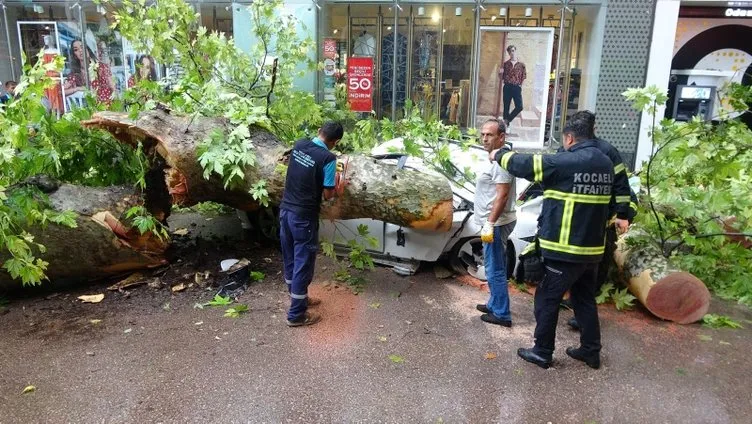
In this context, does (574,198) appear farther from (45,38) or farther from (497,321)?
(45,38)

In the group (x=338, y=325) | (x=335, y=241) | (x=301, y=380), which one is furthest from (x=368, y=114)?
(x=301, y=380)

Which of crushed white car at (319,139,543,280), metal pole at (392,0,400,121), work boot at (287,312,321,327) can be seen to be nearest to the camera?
work boot at (287,312,321,327)

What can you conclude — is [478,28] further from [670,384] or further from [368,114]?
[670,384]

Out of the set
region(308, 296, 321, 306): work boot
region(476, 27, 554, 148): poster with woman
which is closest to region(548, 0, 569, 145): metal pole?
region(476, 27, 554, 148): poster with woman

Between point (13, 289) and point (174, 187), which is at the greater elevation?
point (174, 187)

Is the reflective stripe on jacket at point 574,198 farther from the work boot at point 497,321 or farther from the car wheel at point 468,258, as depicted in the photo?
the car wheel at point 468,258

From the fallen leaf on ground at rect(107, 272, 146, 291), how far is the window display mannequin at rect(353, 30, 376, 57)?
24.3ft

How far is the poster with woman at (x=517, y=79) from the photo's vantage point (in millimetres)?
10828

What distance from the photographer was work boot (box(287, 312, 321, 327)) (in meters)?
4.45

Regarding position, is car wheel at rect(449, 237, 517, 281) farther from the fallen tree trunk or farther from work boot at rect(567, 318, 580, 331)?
the fallen tree trunk

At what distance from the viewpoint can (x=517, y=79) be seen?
36.2 ft

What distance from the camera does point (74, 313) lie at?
4.71m

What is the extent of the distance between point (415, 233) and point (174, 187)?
7.84 feet

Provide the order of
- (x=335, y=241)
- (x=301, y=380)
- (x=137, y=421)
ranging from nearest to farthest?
1. (x=137, y=421)
2. (x=301, y=380)
3. (x=335, y=241)
